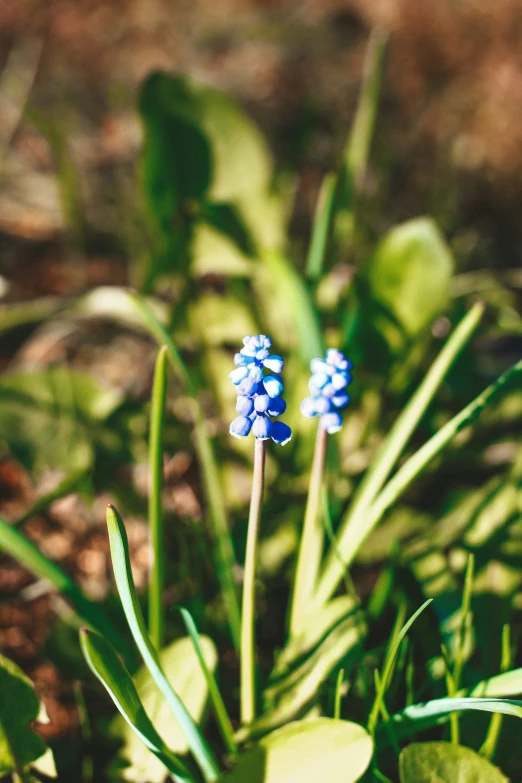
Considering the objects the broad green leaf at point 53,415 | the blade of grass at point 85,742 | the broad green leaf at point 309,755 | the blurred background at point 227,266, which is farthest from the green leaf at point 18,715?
the broad green leaf at point 53,415

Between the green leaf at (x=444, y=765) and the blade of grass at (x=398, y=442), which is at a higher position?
the blade of grass at (x=398, y=442)

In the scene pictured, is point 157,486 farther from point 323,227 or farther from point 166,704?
point 323,227

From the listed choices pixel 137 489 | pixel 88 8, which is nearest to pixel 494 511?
pixel 137 489

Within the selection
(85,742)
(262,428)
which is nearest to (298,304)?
(262,428)

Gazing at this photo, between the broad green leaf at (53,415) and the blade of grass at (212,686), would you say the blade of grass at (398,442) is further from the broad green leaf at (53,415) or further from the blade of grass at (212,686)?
the broad green leaf at (53,415)

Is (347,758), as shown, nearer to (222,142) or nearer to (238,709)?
(238,709)

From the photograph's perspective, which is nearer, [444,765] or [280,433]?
[280,433]
